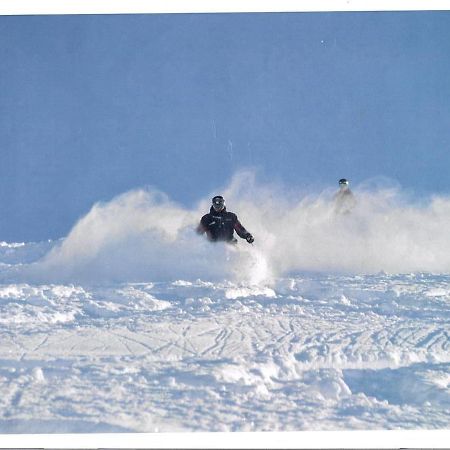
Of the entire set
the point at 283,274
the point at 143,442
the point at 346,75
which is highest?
the point at 346,75

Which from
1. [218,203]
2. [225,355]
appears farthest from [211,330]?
[218,203]

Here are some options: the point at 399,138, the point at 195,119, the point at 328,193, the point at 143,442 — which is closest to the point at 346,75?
the point at 399,138

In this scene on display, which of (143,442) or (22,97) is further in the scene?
(22,97)

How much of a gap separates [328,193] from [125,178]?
2.45 m

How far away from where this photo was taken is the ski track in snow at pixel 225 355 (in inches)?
168

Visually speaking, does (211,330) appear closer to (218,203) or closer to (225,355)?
(225,355)

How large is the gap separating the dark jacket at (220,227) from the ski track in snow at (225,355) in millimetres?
639

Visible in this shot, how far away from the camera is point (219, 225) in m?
5.78

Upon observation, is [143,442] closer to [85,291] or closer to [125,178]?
[85,291]

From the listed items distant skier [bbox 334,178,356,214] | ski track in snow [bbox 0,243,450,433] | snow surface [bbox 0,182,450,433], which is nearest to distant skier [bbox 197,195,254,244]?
snow surface [bbox 0,182,450,433]

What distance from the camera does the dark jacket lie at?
5.75 metres

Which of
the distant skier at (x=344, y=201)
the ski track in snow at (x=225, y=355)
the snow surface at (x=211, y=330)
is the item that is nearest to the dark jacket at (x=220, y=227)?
the snow surface at (x=211, y=330)

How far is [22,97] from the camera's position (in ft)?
19.1

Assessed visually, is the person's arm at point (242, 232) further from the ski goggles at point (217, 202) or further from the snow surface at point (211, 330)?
the ski goggles at point (217, 202)
